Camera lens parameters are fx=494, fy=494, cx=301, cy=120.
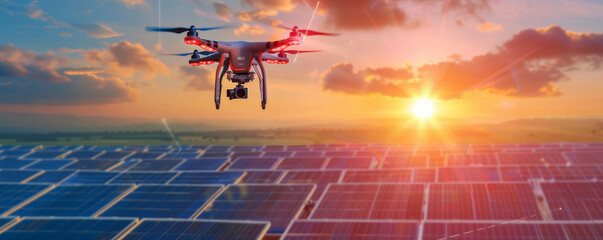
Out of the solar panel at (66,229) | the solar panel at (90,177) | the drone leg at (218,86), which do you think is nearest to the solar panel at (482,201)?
the solar panel at (66,229)

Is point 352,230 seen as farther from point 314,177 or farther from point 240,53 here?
point 240,53

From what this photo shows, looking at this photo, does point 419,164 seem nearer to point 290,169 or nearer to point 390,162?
point 390,162

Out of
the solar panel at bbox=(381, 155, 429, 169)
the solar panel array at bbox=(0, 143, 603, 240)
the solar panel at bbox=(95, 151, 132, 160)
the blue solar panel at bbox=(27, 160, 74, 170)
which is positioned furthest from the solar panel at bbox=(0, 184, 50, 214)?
the solar panel at bbox=(381, 155, 429, 169)

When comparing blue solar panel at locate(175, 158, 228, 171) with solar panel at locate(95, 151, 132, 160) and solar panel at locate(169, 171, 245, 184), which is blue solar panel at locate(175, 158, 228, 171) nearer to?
solar panel at locate(169, 171, 245, 184)

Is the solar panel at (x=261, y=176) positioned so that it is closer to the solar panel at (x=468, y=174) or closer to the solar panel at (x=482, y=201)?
the solar panel at (x=468, y=174)

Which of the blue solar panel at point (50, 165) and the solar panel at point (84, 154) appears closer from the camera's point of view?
the blue solar panel at point (50, 165)

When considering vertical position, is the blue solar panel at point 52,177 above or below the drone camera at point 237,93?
above

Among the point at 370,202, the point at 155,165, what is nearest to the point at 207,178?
the point at 155,165
